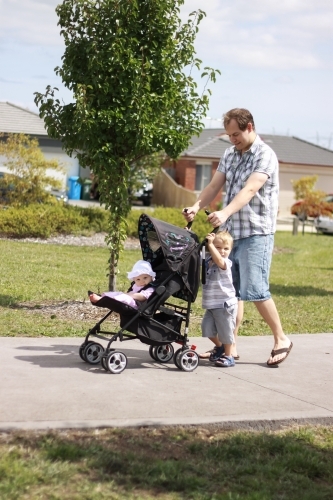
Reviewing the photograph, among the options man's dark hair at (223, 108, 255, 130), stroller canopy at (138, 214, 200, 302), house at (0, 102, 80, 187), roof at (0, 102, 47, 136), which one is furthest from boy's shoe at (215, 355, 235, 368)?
roof at (0, 102, 47, 136)

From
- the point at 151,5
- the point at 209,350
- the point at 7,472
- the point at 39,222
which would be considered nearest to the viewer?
the point at 7,472

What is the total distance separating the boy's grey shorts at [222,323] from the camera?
7305 millimetres

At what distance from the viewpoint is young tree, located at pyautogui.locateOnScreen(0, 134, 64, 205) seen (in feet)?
77.8

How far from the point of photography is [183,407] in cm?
598

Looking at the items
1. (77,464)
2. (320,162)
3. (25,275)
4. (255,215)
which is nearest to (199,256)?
(255,215)

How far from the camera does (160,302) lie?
6969 millimetres

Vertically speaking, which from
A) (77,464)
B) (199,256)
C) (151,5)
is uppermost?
(151,5)

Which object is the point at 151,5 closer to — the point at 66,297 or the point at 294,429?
the point at 66,297

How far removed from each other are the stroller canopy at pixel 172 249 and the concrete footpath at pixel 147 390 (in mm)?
806

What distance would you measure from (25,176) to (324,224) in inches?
652

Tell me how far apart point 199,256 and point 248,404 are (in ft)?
4.71

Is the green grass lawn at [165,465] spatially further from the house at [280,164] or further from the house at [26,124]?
the house at [280,164]

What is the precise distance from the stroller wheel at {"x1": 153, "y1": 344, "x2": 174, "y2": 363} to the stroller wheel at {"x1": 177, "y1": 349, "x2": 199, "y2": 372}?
1.18 feet

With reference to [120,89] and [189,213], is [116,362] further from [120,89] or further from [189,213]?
[120,89]
